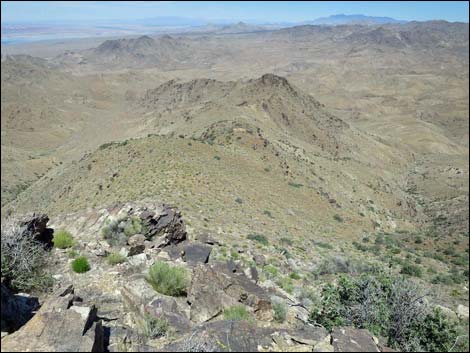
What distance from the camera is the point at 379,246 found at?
2450 cm

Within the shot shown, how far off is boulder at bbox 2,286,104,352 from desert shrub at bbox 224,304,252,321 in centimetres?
259

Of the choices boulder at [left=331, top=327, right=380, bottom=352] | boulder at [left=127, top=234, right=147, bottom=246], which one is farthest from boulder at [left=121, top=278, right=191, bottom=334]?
boulder at [left=127, top=234, right=147, bottom=246]

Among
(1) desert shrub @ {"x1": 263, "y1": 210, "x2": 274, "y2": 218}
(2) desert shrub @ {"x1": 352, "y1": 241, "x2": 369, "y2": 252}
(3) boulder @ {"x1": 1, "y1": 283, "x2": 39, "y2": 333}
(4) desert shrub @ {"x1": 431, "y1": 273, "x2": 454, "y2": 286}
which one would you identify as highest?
(3) boulder @ {"x1": 1, "y1": 283, "x2": 39, "y2": 333}

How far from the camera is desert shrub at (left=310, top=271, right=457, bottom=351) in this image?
25.6 ft

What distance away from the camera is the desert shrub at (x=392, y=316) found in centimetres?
779

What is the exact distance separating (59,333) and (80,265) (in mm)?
4247

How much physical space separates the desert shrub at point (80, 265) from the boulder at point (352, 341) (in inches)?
239

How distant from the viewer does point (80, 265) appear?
9359 millimetres

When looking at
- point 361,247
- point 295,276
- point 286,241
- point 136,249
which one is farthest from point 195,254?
point 361,247

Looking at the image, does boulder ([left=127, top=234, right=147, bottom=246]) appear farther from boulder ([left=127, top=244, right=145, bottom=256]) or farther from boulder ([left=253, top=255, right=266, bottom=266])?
boulder ([left=253, top=255, right=266, bottom=266])

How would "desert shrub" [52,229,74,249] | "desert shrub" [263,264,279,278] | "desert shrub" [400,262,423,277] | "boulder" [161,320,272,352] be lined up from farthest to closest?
"desert shrub" [400,262,423,277], "desert shrub" [263,264,279,278], "desert shrub" [52,229,74,249], "boulder" [161,320,272,352]

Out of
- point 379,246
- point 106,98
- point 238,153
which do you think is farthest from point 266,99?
point 106,98

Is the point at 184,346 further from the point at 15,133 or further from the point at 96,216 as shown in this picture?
the point at 15,133

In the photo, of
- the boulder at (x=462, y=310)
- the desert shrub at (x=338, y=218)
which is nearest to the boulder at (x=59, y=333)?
the boulder at (x=462, y=310)
